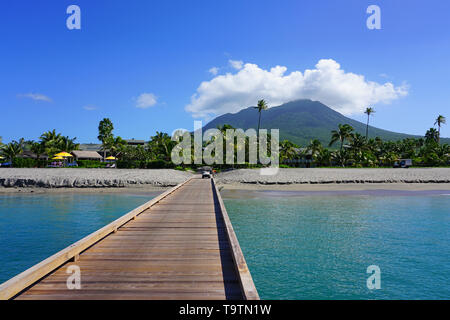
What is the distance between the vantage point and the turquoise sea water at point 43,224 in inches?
437

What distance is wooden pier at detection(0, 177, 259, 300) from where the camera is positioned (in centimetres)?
469

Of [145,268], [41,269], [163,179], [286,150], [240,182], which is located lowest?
[240,182]

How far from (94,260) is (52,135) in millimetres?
72170

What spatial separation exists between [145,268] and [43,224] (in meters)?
14.3

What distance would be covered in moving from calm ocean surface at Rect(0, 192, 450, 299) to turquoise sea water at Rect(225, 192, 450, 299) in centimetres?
3

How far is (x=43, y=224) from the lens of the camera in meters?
16.7

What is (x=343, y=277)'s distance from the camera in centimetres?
899

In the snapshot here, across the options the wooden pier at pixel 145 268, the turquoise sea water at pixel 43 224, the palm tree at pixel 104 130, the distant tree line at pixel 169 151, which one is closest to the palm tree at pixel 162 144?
the distant tree line at pixel 169 151

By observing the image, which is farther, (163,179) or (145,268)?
(163,179)

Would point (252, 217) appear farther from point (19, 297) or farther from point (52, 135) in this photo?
point (52, 135)

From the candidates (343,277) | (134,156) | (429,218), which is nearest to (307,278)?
(343,277)

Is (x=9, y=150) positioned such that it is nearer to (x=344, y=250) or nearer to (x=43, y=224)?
(x=43, y=224)

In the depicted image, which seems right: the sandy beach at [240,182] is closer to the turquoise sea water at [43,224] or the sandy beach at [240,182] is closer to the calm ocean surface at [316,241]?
the turquoise sea water at [43,224]

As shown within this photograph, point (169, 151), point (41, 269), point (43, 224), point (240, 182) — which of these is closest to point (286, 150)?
point (169, 151)
